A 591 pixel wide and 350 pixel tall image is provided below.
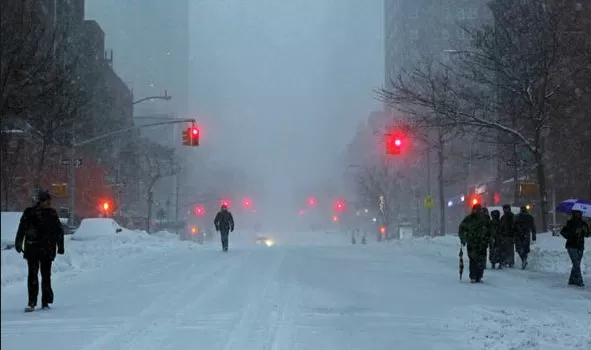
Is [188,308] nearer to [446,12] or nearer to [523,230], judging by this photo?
[523,230]

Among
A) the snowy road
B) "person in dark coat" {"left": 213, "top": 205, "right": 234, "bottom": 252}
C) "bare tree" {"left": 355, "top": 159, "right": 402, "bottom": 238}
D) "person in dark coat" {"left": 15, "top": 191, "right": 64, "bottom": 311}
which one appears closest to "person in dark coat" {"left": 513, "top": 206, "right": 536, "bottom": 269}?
the snowy road

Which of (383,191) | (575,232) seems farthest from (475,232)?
(383,191)

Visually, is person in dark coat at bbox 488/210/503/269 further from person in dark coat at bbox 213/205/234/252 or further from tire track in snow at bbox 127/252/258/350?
person in dark coat at bbox 213/205/234/252

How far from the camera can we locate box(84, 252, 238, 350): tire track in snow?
846 cm

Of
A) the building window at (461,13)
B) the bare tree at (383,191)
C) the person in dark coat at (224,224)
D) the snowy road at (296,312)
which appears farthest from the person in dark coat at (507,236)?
the building window at (461,13)

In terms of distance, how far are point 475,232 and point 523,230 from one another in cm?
402

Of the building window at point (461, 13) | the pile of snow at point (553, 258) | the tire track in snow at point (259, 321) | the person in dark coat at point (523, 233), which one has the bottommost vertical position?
the tire track in snow at point (259, 321)

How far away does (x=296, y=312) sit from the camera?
10.8 metres

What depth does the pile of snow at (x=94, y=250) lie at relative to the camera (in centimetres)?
1516

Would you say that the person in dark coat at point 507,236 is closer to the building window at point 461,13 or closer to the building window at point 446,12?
the building window at point 461,13

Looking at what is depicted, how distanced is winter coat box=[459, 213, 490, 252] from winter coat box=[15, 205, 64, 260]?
9034mm

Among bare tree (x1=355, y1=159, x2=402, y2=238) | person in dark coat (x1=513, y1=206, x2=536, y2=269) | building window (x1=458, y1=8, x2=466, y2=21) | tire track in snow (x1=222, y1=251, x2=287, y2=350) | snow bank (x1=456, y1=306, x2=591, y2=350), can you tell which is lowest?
snow bank (x1=456, y1=306, x2=591, y2=350)

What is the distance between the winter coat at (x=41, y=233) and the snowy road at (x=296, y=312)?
897 millimetres

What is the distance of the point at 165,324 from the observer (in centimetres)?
967
